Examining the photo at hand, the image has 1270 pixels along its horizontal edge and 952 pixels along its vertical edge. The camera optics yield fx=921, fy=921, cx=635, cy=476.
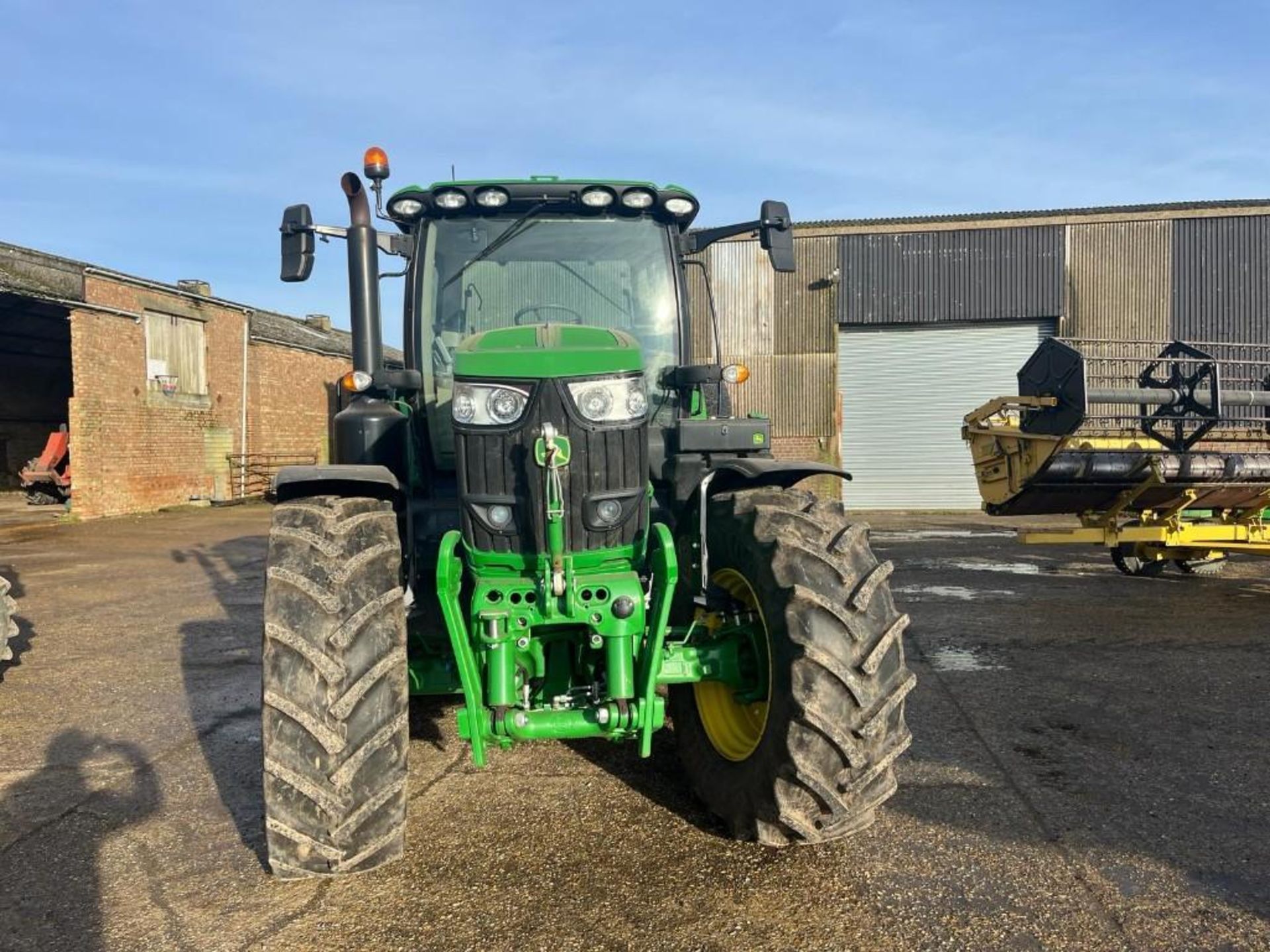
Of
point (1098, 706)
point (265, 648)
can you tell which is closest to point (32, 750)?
point (265, 648)

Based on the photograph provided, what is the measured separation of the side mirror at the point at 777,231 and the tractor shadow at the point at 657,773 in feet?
7.71

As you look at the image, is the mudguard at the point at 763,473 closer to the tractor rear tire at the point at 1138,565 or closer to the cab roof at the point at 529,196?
the cab roof at the point at 529,196

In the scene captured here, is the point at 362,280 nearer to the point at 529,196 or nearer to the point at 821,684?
the point at 529,196

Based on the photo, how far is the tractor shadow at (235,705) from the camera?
386cm

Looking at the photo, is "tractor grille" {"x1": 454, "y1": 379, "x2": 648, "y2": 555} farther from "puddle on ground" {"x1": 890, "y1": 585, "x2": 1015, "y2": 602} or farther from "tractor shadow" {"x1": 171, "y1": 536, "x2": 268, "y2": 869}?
"puddle on ground" {"x1": 890, "y1": 585, "x2": 1015, "y2": 602}

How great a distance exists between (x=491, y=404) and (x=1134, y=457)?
6584 mm

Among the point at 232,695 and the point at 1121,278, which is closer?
the point at 232,695

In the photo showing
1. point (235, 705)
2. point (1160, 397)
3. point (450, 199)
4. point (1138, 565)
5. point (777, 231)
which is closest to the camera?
point (450, 199)

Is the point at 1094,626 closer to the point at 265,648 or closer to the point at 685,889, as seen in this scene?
the point at 685,889

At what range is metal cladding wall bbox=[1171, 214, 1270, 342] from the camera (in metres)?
17.8

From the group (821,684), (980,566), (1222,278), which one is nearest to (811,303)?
(1222,278)

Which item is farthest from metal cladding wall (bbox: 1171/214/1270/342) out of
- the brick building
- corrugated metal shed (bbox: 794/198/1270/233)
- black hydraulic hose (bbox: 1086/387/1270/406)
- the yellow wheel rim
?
the yellow wheel rim

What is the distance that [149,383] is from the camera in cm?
1875

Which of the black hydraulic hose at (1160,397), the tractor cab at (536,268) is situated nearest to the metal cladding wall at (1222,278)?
the black hydraulic hose at (1160,397)
